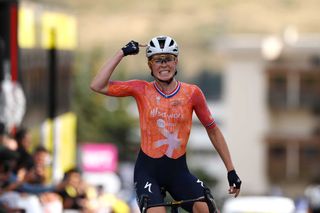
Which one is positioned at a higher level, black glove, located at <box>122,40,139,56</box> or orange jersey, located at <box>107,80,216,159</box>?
black glove, located at <box>122,40,139,56</box>

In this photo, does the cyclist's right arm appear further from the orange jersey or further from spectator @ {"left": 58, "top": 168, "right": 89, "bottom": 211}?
spectator @ {"left": 58, "top": 168, "right": 89, "bottom": 211}

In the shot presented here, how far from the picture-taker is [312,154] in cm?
9688

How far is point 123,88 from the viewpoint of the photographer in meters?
14.3

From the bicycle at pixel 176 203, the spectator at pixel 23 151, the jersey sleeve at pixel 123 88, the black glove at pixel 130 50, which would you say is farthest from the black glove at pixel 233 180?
the spectator at pixel 23 151

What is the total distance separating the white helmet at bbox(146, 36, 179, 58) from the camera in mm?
14164

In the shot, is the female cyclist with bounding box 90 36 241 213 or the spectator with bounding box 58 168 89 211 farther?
the spectator with bounding box 58 168 89 211

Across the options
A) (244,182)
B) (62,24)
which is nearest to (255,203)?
(62,24)

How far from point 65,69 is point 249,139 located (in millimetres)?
61846

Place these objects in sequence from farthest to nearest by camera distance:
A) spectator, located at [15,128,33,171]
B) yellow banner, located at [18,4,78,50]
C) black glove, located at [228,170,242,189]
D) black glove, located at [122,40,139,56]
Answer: yellow banner, located at [18,4,78,50] < spectator, located at [15,128,33,171] < black glove, located at [228,170,242,189] < black glove, located at [122,40,139,56]

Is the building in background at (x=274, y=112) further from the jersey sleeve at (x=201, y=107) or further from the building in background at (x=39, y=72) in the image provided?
the jersey sleeve at (x=201, y=107)

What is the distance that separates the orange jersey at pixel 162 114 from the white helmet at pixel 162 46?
0.39 m

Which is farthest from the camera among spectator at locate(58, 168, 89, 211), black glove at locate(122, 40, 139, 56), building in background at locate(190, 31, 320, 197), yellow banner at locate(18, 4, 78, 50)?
building in background at locate(190, 31, 320, 197)

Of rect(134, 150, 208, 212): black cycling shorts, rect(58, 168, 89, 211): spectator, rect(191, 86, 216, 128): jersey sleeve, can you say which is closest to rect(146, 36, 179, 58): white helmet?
rect(191, 86, 216, 128): jersey sleeve

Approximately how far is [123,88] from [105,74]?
318mm
